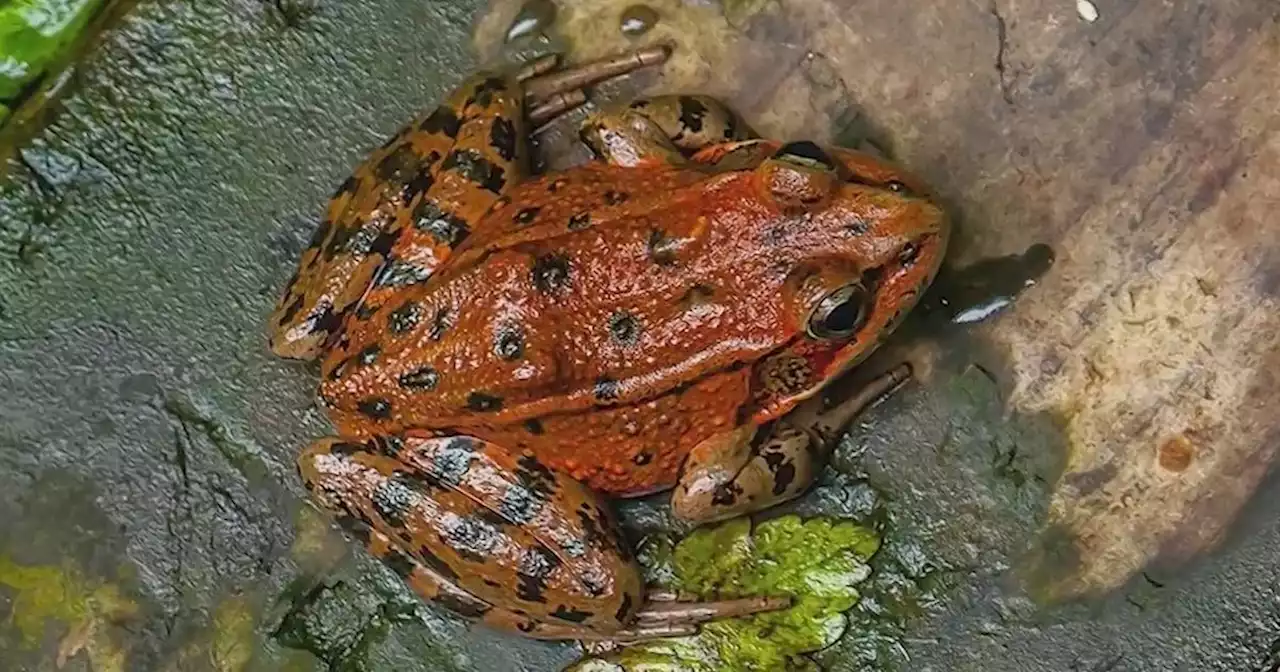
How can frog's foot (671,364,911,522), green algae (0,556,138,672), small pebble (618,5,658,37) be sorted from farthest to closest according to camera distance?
1. small pebble (618,5,658,37)
2. green algae (0,556,138,672)
3. frog's foot (671,364,911,522)

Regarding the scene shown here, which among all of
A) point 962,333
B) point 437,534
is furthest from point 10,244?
point 962,333

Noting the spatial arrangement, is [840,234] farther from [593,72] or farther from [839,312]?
[593,72]

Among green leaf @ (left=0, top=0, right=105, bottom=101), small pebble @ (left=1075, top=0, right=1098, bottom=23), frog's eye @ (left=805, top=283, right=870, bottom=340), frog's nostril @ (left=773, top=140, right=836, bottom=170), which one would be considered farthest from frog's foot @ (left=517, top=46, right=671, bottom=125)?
green leaf @ (left=0, top=0, right=105, bottom=101)

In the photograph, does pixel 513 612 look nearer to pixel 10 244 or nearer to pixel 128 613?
pixel 128 613

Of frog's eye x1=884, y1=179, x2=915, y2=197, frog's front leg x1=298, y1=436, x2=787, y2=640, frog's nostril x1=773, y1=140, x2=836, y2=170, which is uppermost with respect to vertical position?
frog's nostril x1=773, y1=140, x2=836, y2=170

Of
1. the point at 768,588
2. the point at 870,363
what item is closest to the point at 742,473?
the point at 768,588

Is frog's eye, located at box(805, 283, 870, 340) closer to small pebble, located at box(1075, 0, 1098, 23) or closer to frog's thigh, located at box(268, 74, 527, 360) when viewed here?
frog's thigh, located at box(268, 74, 527, 360)
